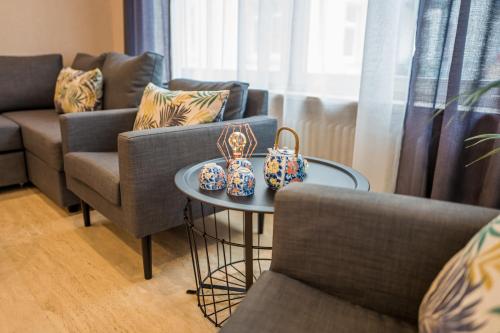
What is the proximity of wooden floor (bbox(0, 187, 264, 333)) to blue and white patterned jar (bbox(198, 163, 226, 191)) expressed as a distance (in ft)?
1.65

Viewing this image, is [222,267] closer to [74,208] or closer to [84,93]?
[74,208]

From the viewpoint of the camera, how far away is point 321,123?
1989 millimetres

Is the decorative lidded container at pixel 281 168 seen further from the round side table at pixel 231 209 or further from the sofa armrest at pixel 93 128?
the sofa armrest at pixel 93 128

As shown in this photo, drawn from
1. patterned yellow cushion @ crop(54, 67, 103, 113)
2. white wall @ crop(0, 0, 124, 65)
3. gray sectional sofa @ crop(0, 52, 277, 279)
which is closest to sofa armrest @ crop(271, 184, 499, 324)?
gray sectional sofa @ crop(0, 52, 277, 279)

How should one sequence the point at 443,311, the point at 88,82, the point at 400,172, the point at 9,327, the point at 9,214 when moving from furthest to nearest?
the point at 88,82, the point at 9,214, the point at 400,172, the point at 9,327, the point at 443,311

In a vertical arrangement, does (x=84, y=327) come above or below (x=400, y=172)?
below

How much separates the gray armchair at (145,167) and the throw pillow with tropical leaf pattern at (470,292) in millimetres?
1040

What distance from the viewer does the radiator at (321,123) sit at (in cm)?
188

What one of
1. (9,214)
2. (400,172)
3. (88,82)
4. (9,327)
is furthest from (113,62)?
(400,172)

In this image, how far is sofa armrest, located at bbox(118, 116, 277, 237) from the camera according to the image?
4.58 ft

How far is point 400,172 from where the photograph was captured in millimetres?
1621

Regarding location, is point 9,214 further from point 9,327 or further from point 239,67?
point 239,67

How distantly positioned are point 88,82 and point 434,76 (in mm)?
1966

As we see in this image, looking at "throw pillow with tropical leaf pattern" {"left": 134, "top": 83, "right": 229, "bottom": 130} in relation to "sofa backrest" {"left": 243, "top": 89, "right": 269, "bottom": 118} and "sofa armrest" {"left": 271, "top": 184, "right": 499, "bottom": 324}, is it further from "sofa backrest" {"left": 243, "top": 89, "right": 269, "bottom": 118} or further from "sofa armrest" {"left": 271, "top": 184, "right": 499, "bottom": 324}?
"sofa armrest" {"left": 271, "top": 184, "right": 499, "bottom": 324}
